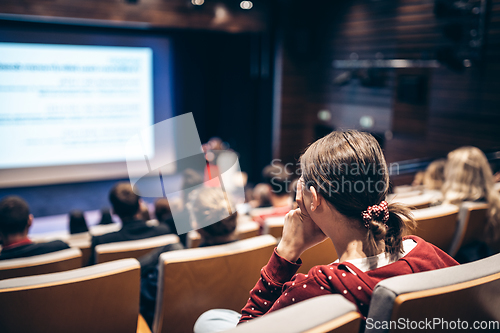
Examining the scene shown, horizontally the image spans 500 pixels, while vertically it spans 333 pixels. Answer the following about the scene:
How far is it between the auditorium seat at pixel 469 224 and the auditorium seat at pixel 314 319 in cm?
158

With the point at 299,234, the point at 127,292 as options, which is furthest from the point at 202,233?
the point at 299,234

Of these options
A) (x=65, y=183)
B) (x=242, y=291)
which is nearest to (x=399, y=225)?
(x=242, y=291)

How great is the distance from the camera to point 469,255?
2129mm

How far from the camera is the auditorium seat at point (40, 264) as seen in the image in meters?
1.61

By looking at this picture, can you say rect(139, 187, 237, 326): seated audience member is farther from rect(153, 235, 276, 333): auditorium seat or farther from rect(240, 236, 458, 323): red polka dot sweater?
rect(240, 236, 458, 323): red polka dot sweater

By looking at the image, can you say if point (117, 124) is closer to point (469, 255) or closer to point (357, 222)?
point (469, 255)

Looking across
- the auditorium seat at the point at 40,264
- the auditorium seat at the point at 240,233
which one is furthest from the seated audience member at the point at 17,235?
the auditorium seat at the point at 240,233

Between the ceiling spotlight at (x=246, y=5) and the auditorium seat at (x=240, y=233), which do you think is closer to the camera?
the auditorium seat at (x=240, y=233)

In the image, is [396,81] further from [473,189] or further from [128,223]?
[128,223]

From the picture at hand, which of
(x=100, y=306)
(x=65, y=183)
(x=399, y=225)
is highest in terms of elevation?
(x=399, y=225)

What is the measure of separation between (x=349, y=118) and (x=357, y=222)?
539 cm

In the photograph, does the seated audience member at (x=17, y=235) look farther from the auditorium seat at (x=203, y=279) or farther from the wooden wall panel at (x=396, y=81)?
the wooden wall panel at (x=396, y=81)

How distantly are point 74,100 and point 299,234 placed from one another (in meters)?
5.62

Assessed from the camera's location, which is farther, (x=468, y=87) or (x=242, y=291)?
(x=468, y=87)
